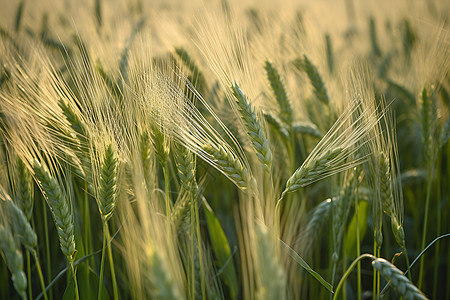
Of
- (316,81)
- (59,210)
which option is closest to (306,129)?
(316,81)

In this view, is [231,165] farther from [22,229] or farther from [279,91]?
[279,91]

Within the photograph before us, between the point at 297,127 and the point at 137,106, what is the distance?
681 mm

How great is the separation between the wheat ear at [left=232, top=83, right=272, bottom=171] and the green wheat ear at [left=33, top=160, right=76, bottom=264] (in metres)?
0.43

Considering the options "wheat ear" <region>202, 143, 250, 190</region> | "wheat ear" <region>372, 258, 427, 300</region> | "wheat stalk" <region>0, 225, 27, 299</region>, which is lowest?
"wheat ear" <region>372, 258, 427, 300</region>

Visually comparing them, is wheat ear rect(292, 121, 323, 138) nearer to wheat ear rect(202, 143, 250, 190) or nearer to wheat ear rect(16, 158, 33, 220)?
wheat ear rect(202, 143, 250, 190)

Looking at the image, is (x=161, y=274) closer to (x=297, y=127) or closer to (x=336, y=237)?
(x=336, y=237)

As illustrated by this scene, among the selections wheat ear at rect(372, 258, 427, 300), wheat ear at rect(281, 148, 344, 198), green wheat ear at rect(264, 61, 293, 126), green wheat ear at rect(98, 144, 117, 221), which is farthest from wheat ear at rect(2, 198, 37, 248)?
green wheat ear at rect(264, 61, 293, 126)

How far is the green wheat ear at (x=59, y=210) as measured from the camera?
86 cm

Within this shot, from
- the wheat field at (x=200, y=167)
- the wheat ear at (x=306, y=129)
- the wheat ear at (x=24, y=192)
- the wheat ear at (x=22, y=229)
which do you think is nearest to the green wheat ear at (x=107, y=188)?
the wheat field at (x=200, y=167)

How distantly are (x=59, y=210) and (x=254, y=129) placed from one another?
1.50ft

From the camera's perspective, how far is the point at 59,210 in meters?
0.88

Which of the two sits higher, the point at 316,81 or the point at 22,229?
the point at 316,81

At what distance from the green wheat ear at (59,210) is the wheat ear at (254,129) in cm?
43

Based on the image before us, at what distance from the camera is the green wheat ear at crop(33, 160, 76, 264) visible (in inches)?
34.0
